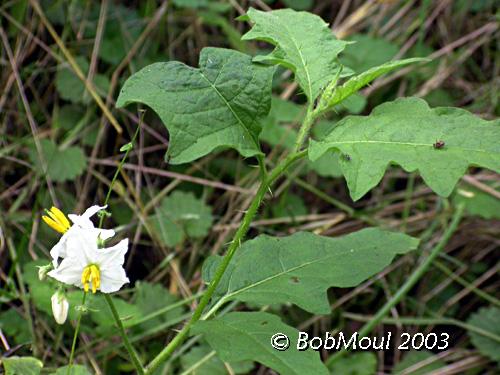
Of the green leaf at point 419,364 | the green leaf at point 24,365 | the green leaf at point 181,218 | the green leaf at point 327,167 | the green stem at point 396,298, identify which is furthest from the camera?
the green leaf at point 327,167

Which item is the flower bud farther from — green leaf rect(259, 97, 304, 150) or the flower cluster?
green leaf rect(259, 97, 304, 150)

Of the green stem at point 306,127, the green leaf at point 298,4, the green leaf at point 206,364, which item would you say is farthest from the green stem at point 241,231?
the green leaf at point 298,4

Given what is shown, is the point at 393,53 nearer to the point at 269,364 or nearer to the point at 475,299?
the point at 475,299

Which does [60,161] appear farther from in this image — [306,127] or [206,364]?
[306,127]

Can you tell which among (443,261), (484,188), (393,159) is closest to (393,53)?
(484,188)

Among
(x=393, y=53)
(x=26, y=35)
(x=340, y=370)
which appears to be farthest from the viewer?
(x=393, y=53)

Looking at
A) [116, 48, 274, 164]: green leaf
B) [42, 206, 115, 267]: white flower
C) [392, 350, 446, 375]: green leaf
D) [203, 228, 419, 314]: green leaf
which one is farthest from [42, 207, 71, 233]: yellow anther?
[392, 350, 446, 375]: green leaf

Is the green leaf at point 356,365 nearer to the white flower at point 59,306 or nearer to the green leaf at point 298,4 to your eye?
the white flower at point 59,306
